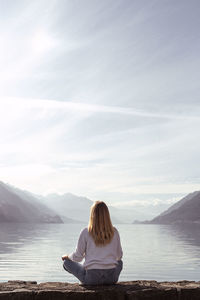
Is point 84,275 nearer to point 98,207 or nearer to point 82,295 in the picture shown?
point 82,295

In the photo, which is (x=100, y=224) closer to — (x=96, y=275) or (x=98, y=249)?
(x=98, y=249)

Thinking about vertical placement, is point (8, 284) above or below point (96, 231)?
below

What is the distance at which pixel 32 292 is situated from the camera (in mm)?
6418

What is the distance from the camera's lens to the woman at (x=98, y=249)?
6.94 metres

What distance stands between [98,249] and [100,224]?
0.48m

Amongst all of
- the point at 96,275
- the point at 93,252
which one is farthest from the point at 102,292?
the point at 93,252

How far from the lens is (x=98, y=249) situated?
7.06m

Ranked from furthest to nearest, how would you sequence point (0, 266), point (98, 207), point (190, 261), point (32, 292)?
point (190, 261) < point (0, 266) < point (98, 207) < point (32, 292)

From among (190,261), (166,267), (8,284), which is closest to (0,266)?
(166,267)

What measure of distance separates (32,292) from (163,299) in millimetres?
2140

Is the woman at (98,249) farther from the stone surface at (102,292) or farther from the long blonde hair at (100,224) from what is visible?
the stone surface at (102,292)

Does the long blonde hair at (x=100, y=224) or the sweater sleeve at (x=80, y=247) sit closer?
the long blonde hair at (x=100, y=224)

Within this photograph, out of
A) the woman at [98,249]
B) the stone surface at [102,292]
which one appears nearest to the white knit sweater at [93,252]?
the woman at [98,249]

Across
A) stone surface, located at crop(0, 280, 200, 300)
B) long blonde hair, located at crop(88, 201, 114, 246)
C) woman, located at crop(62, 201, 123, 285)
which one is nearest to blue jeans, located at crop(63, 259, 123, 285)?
woman, located at crop(62, 201, 123, 285)
